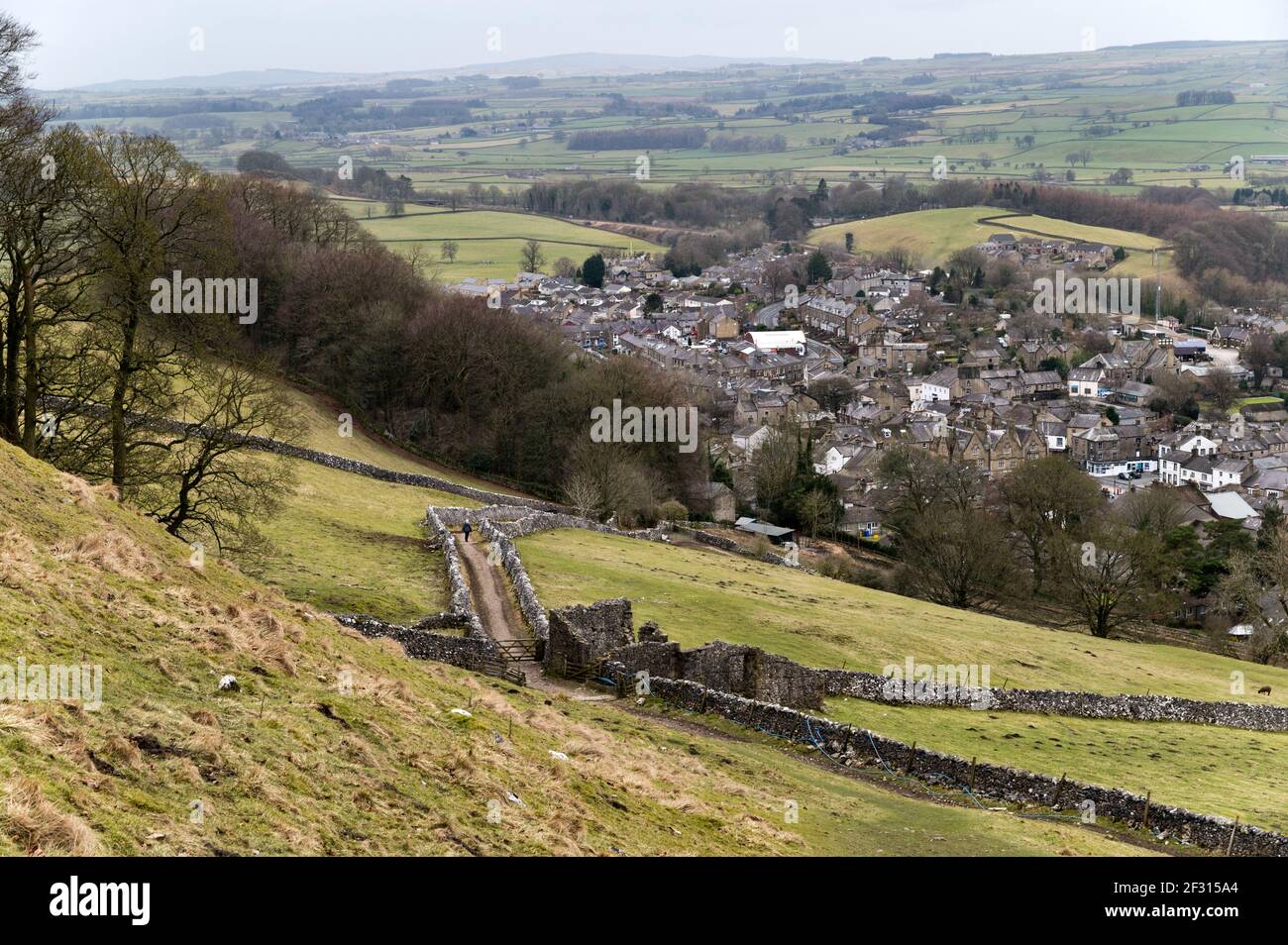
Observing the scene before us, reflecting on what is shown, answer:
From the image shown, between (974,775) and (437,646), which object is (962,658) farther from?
(437,646)

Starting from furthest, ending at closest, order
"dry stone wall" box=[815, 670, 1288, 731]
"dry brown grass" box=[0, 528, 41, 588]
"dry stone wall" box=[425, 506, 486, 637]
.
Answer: "dry stone wall" box=[815, 670, 1288, 731] < "dry stone wall" box=[425, 506, 486, 637] < "dry brown grass" box=[0, 528, 41, 588]

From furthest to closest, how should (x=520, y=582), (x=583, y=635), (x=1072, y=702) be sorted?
1. (x=1072, y=702)
2. (x=520, y=582)
3. (x=583, y=635)

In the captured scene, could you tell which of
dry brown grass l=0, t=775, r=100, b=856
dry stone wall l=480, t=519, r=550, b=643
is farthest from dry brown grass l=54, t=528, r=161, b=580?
dry stone wall l=480, t=519, r=550, b=643

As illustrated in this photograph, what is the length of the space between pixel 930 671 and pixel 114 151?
1090 inches

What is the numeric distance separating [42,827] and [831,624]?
31.2m

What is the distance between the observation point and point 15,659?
1445cm
